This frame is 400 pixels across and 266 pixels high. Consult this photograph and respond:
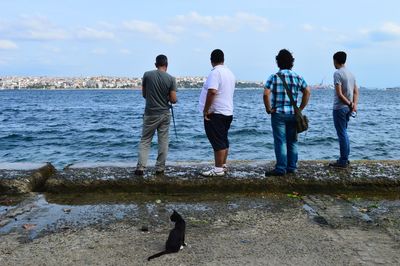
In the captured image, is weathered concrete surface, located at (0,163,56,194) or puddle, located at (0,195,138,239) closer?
puddle, located at (0,195,138,239)

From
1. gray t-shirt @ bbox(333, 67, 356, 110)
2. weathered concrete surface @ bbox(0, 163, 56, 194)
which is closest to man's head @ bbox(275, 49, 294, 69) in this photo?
gray t-shirt @ bbox(333, 67, 356, 110)

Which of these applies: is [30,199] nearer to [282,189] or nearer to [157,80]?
[157,80]

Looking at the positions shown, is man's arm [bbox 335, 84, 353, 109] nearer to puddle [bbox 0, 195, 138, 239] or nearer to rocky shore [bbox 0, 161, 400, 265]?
rocky shore [bbox 0, 161, 400, 265]

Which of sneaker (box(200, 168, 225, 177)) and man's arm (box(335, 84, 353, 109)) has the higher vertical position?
man's arm (box(335, 84, 353, 109))

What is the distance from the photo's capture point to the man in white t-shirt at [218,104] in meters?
5.95

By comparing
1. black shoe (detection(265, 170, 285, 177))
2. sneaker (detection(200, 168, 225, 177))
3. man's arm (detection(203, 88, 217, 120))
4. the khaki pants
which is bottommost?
sneaker (detection(200, 168, 225, 177))

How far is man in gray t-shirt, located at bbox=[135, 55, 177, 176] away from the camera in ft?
20.1

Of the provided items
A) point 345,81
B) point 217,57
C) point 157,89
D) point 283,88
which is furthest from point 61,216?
point 345,81

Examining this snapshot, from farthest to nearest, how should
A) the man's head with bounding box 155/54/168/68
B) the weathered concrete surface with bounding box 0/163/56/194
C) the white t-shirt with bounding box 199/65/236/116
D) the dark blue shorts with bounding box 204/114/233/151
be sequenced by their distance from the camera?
the man's head with bounding box 155/54/168/68 → the dark blue shorts with bounding box 204/114/233/151 → the white t-shirt with bounding box 199/65/236/116 → the weathered concrete surface with bounding box 0/163/56/194

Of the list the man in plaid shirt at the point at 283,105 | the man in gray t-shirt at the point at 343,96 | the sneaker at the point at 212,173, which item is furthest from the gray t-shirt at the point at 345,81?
the sneaker at the point at 212,173

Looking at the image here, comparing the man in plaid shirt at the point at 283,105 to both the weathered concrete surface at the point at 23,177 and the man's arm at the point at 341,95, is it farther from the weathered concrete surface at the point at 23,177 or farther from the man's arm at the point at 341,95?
the weathered concrete surface at the point at 23,177

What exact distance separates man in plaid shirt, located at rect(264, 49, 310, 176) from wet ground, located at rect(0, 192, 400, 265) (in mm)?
600

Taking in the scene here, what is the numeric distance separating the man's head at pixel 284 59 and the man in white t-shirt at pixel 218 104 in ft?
2.15

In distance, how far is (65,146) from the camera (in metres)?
17.8
